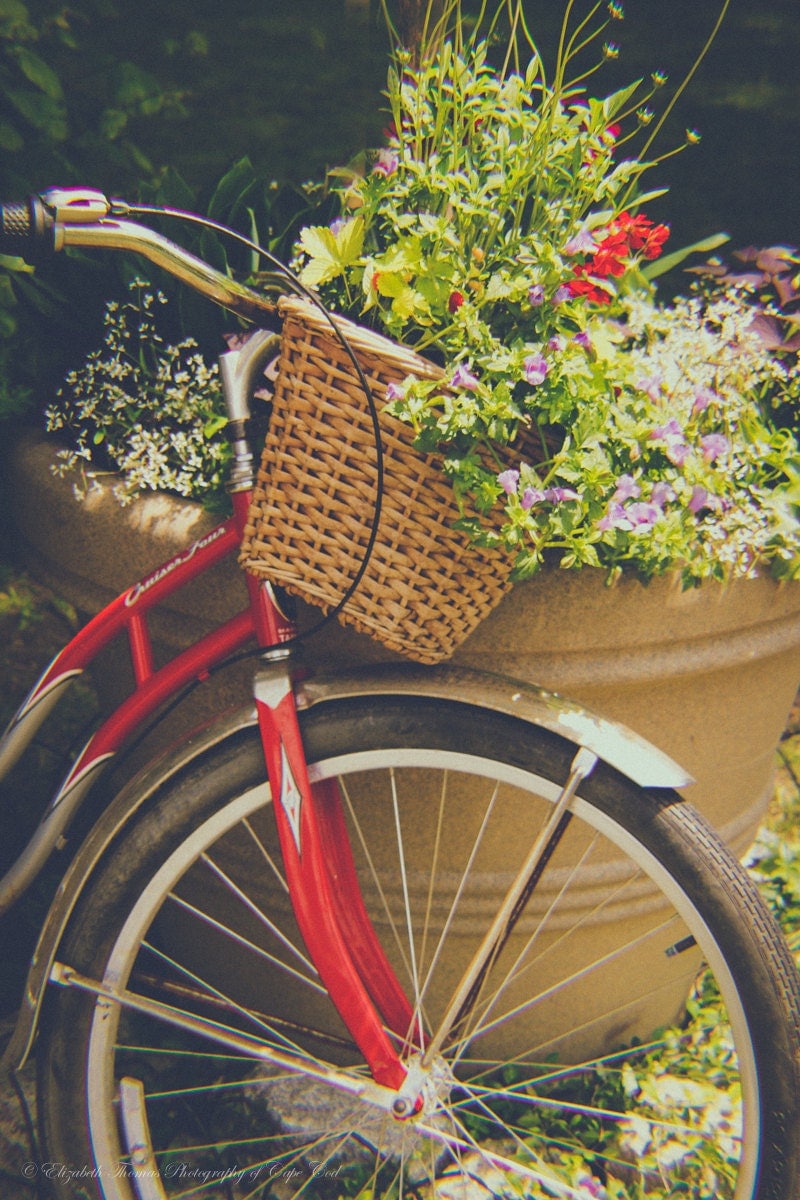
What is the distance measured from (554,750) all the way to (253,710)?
0.39 meters

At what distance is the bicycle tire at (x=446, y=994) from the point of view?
1.14 metres

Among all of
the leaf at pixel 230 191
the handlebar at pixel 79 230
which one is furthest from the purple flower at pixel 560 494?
the leaf at pixel 230 191

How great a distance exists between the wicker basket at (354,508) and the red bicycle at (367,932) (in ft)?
0.38

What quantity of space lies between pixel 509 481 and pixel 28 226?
0.55 metres

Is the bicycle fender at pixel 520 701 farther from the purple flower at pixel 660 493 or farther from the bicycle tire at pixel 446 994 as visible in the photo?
the purple flower at pixel 660 493

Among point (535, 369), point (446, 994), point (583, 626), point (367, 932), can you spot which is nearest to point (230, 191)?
point (535, 369)

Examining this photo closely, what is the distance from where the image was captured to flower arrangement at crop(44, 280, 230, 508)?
4.63 ft

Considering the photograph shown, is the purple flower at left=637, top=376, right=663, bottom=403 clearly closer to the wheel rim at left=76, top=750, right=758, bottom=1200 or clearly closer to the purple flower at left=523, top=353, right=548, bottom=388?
the purple flower at left=523, top=353, right=548, bottom=388

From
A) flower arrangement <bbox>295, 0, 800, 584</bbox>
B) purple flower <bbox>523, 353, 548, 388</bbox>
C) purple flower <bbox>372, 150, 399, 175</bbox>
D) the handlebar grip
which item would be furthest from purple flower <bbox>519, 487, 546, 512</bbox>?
the handlebar grip

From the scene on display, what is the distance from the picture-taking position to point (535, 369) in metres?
1.02

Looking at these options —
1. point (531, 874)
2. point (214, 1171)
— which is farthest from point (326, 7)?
point (214, 1171)

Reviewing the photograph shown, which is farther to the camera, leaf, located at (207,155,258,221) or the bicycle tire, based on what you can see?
leaf, located at (207,155,258,221)

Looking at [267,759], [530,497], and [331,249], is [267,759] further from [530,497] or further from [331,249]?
[331,249]

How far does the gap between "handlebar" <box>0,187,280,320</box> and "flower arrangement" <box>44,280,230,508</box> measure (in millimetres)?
364
